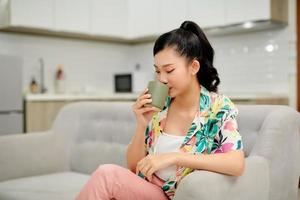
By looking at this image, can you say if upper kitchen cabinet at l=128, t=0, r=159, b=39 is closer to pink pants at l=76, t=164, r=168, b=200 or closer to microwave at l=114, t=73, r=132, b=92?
microwave at l=114, t=73, r=132, b=92

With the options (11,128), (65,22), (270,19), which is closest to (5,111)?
(11,128)

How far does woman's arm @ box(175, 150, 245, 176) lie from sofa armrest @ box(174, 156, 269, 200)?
23mm

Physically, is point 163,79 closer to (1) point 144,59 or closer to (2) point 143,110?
(2) point 143,110

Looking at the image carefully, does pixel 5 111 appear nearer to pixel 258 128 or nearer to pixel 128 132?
pixel 128 132

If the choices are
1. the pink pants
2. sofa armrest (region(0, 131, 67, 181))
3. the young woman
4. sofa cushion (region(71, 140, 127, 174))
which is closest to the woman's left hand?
the young woman

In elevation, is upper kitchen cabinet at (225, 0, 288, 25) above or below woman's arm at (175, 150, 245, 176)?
above

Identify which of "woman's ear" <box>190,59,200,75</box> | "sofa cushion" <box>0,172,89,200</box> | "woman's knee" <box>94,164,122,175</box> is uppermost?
"woman's ear" <box>190,59,200,75</box>

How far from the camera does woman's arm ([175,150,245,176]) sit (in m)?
1.37

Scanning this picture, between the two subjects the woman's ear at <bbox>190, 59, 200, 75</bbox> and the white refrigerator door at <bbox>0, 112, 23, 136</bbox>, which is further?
the white refrigerator door at <bbox>0, 112, 23, 136</bbox>

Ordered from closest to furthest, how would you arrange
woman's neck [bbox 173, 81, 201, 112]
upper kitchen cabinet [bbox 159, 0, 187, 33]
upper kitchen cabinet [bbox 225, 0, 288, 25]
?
1. woman's neck [bbox 173, 81, 201, 112]
2. upper kitchen cabinet [bbox 225, 0, 288, 25]
3. upper kitchen cabinet [bbox 159, 0, 187, 33]

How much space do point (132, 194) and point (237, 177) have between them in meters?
0.38

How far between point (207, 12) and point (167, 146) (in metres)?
3.12

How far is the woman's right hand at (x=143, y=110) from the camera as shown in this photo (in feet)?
4.99

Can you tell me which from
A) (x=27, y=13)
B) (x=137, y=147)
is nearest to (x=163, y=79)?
(x=137, y=147)
